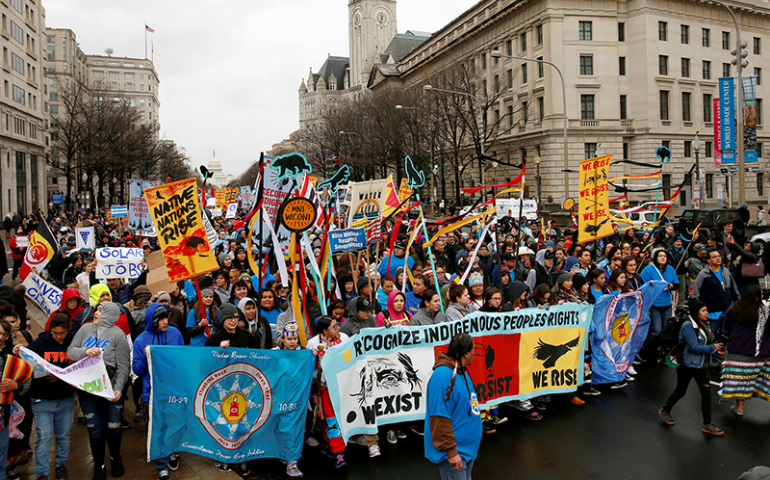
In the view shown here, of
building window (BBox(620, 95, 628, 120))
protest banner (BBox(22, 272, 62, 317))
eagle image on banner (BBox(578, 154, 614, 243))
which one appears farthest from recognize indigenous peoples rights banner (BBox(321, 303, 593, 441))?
building window (BBox(620, 95, 628, 120))

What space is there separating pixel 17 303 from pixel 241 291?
357cm

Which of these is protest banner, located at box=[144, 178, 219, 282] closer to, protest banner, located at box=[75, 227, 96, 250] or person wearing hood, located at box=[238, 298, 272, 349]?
person wearing hood, located at box=[238, 298, 272, 349]

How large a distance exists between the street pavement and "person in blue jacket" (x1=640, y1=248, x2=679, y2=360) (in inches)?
77.4

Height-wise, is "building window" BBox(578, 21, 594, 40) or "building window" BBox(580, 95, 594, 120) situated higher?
"building window" BBox(578, 21, 594, 40)

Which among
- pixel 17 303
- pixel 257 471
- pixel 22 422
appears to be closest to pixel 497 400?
pixel 257 471

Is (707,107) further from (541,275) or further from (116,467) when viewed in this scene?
(116,467)

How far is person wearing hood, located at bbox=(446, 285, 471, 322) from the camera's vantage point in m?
6.71

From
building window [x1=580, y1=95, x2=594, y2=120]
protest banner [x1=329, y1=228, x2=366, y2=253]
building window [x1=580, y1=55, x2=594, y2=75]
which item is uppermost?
building window [x1=580, y1=55, x2=594, y2=75]

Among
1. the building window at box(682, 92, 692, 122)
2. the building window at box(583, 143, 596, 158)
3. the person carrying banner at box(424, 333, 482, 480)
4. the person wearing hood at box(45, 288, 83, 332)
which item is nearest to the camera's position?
the person carrying banner at box(424, 333, 482, 480)

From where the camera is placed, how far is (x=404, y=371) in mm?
6246

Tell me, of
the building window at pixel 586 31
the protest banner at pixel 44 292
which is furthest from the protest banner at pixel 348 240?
the building window at pixel 586 31

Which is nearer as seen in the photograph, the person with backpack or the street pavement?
the street pavement

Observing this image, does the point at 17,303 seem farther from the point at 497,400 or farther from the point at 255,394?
the point at 497,400

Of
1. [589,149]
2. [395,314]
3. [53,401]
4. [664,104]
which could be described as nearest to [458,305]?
[395,314]
